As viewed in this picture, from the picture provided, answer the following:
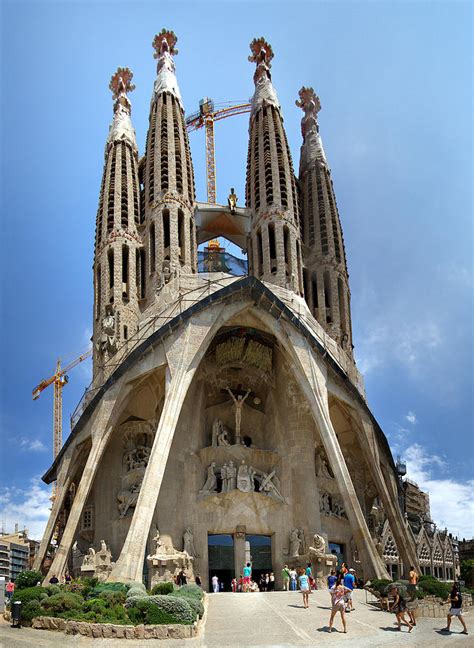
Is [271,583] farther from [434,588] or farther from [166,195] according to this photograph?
[166,195]

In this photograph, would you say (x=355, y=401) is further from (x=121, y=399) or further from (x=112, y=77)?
(x=112, y=77)

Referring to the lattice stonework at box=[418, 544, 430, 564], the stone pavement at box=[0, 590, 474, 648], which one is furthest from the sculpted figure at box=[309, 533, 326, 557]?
the lattice stonework at box=[418, 544, 430, 564]

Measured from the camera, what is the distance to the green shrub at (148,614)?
47.5 ft

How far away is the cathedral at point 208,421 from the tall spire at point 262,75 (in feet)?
24.2

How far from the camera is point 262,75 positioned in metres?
44.7

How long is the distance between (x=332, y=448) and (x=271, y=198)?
631 inches

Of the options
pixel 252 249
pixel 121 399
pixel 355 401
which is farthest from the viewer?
pixel 252 249

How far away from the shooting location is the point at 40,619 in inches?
602

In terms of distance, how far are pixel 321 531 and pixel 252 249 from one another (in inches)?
621

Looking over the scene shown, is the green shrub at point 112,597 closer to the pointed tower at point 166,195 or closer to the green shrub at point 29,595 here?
the green shrub at point 29,595

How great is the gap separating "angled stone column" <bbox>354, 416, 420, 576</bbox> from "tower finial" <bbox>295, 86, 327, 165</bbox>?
774 inches

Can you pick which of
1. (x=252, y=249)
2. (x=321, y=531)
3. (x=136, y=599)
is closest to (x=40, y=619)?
Result: (x=136, y=599)

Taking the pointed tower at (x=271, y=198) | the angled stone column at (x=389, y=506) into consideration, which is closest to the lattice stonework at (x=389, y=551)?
the angled stone column at (x=389, y=506)

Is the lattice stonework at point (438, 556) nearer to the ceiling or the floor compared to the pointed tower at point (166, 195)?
nearer to the floor
